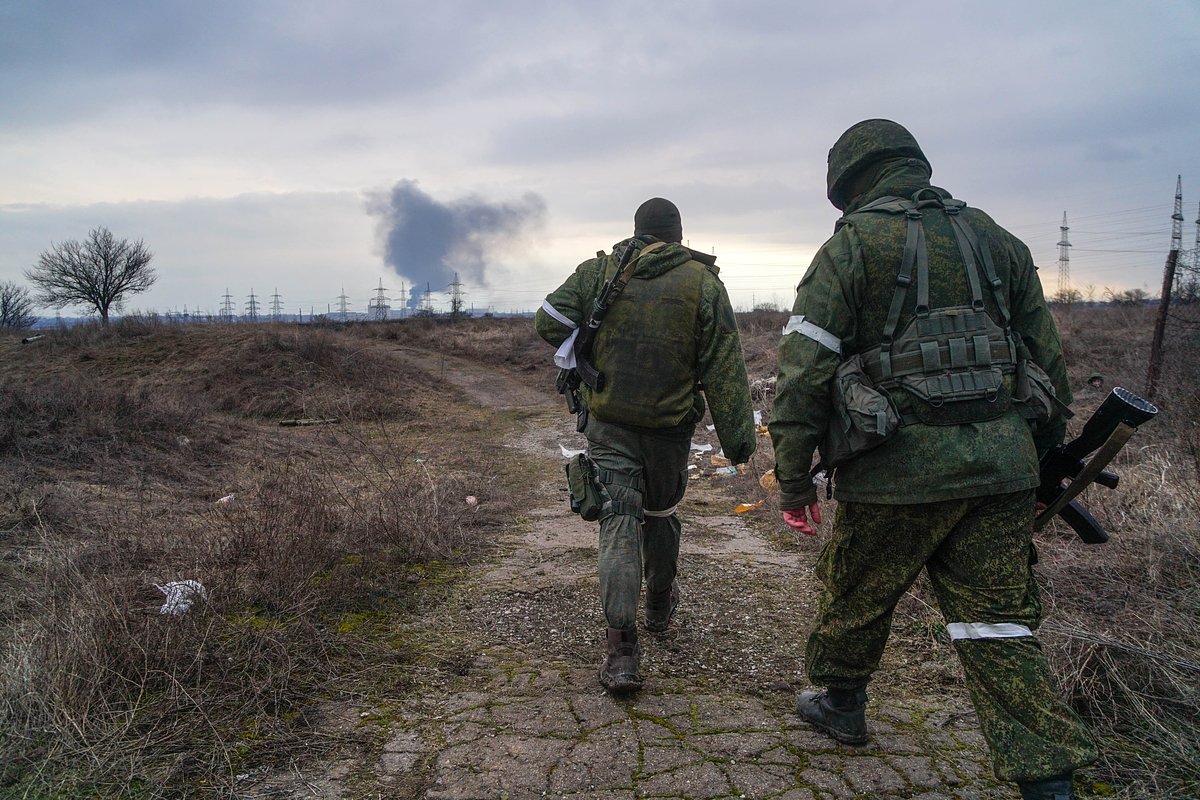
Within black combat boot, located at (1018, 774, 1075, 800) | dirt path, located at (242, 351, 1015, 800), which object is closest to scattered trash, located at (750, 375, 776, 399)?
dirt path, located at (242, 351, 1015, 800)

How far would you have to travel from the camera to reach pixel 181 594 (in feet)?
10.4

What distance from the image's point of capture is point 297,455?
7668mm

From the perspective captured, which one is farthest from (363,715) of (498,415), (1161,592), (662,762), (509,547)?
(498,415)

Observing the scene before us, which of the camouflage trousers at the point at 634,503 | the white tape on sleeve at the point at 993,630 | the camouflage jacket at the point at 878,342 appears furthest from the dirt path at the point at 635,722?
the camouflage jacket at the point at 878,342

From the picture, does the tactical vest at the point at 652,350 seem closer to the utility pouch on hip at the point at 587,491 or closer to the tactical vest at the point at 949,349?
the utility pouch on hip at the point at 587,491

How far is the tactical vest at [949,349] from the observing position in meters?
2.14

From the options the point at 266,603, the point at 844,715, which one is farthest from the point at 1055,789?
the point at 266,603

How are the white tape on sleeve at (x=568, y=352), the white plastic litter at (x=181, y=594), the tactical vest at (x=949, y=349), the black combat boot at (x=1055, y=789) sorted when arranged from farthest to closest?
the white tape on sleeve at (x=568, y=352) < the white plastic litter at (x=181, y=594) < the tactical vest at (x=949, y=349) < the black combat boot at (x=1055, y=789)

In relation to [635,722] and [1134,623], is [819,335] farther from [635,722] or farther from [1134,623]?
[1134,623]

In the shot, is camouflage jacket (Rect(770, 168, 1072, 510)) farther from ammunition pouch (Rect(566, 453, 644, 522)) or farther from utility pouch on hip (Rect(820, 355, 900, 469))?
ammunition pouch (Rect(566, 453, 644, 522))

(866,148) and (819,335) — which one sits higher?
(866,148)

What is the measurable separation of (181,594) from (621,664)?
1864 mm

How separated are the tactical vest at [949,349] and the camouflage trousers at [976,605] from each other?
272 millimetres

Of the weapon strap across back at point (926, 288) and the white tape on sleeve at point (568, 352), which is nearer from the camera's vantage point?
the weapon strap across back at point (926, 288)
